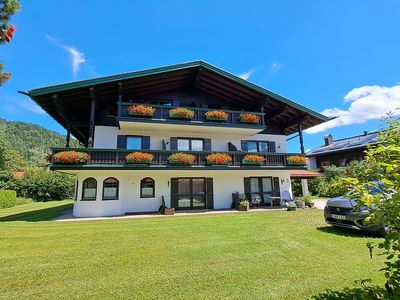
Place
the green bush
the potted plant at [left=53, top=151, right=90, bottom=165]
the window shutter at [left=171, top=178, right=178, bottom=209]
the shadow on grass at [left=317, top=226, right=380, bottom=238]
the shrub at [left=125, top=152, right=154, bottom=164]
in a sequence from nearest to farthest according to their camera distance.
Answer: the shadow on grass at [left=317, top=226, right=380, bottom=238] → the potted plant at [left=53, top=151, right=90, bottom=165] → the shrub at [left=125, top=152, right=154, bottom=164] → the window shutter at [left=171, top=178, right=178, bottom=209] → the green bush

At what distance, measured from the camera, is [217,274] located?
4773 millimetres

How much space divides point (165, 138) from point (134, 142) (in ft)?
7.53

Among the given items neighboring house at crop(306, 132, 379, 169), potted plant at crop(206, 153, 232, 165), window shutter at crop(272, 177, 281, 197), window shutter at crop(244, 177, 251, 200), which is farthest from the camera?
neighboring house at crop(306, 132, 379, 169)

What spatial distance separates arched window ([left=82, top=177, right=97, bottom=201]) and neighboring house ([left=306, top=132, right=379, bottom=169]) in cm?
3273

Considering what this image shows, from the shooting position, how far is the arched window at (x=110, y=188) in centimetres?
1441

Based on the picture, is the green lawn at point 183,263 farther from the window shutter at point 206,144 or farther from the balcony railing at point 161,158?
the window shutter at point 206,144

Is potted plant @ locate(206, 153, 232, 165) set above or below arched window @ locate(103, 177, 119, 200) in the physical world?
above

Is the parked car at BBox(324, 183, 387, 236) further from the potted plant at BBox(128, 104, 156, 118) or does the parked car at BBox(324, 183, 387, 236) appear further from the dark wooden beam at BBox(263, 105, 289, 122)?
the potted plant at BBox(128, 104, 156, 118)

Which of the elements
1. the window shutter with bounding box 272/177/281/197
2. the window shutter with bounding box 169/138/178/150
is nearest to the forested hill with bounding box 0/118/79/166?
the window shutter with bounding box 169/138/178/150

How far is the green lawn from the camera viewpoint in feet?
13.7

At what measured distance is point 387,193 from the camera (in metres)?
2.47

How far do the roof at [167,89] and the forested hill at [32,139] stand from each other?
78.3 m

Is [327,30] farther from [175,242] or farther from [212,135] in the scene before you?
[175,242]

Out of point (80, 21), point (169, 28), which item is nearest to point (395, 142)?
point (169, 28)
